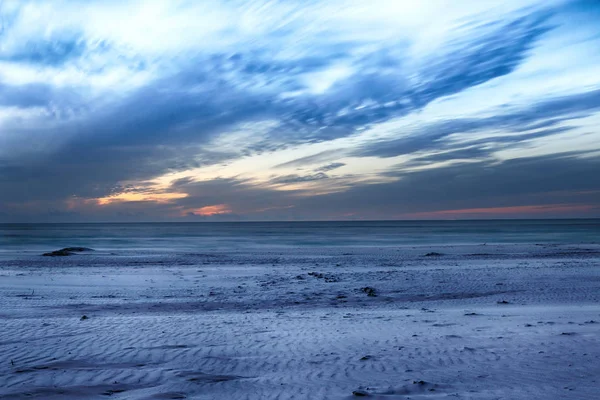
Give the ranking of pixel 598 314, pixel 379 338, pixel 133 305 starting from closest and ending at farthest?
pixel 379 338 < pixel 598 314 < pixel 133 305

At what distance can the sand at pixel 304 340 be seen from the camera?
681cm

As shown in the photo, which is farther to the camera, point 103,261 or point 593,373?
point 103,261

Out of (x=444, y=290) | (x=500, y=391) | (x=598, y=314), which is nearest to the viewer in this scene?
(x=500, y=391)

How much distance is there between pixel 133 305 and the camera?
1471 centimetres

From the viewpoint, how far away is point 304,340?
951 cm

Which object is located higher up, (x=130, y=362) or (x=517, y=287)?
(x=130, y=362)

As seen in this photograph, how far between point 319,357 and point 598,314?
8191mm

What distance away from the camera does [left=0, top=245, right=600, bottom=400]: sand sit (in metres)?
6.81

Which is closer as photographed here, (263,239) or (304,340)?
(304,340)

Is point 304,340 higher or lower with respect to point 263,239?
higher

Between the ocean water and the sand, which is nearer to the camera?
the sand

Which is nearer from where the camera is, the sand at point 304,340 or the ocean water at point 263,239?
the sand at point 304,340

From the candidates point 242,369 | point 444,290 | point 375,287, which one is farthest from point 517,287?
point 242,369

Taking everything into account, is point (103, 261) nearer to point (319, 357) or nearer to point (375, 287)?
point (375, 287)
